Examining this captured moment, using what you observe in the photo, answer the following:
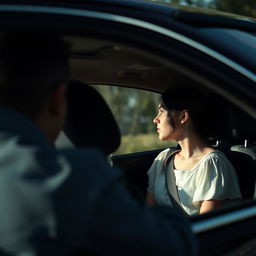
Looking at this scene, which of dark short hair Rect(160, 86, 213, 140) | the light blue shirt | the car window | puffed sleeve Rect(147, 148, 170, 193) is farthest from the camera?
the car window

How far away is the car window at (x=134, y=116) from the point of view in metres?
15.5

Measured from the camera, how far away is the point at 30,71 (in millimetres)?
1431

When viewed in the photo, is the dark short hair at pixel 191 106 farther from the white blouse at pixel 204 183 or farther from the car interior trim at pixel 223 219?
the car interior trim at pixel 223 219

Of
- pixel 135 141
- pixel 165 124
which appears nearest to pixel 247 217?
pixel 165 124

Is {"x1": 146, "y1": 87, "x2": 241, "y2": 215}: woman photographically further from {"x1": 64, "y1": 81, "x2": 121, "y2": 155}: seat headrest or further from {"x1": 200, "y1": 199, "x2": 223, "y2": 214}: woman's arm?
{"x1": 64, "y1": 81, "x2": 121, "y2": 155}: seat headrest

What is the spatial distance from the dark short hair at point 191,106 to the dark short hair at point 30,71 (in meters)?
1.46

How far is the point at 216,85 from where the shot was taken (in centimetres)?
181

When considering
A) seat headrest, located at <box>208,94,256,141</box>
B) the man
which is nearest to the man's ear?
the man

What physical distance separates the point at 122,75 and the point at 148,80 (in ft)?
0.68

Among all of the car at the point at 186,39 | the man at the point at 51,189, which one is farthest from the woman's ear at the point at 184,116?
the man at the point at 51,189

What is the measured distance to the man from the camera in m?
1.29

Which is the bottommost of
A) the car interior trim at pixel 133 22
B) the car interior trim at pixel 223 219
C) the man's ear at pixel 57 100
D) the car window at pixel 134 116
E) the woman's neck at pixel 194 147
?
the car window at pixel 134 116

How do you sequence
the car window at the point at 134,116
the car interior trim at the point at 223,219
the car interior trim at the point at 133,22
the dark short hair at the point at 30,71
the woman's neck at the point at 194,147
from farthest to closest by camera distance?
the car window at the point at 134,116 → the woman's neck at the point at 194,147 → the car interior trim at the point at 223,219 → the car interior trim at the point at 133,22 → the dark short hair at the point at 30,71

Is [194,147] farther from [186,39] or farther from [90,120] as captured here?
[186,39]
